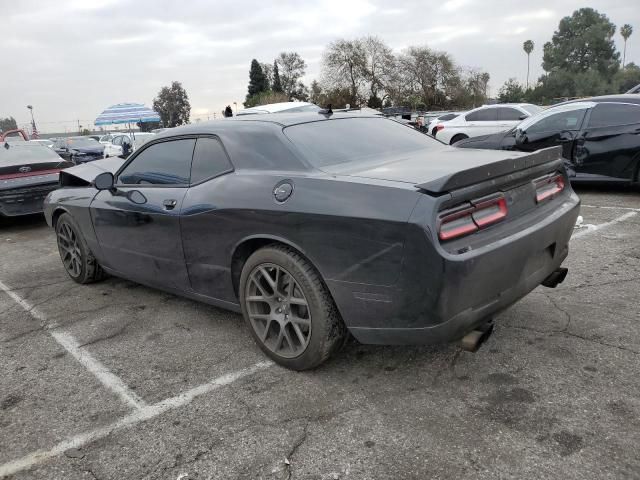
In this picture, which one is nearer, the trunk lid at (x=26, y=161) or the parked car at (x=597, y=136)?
the parked car at (x=597, y=136)

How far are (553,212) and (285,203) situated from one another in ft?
5.25

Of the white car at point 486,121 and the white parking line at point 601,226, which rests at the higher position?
the white car at point 486,121

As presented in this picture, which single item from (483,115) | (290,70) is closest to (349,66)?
(290,70)

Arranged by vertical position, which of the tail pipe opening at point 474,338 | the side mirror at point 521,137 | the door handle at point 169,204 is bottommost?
the tail pipe opening at point 474,338

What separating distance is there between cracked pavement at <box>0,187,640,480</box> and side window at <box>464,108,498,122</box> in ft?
38.3

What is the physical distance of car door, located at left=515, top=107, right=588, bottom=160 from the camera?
801cm

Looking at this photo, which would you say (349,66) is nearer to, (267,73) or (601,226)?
(267,73)

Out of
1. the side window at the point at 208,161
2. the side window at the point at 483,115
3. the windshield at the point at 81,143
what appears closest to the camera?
the side window at the point at 208,161

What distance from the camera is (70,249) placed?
520 centimetres

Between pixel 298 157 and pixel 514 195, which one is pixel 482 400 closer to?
pixel 514 195

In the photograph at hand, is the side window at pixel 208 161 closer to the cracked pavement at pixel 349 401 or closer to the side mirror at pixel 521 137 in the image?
the cracked pavement at pixel 349 401

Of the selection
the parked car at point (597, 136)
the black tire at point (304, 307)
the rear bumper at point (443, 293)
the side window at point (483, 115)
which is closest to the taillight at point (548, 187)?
the rear bumper at point (443, 293)

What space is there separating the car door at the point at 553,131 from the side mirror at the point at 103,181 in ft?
21.4

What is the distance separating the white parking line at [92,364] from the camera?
299cm
